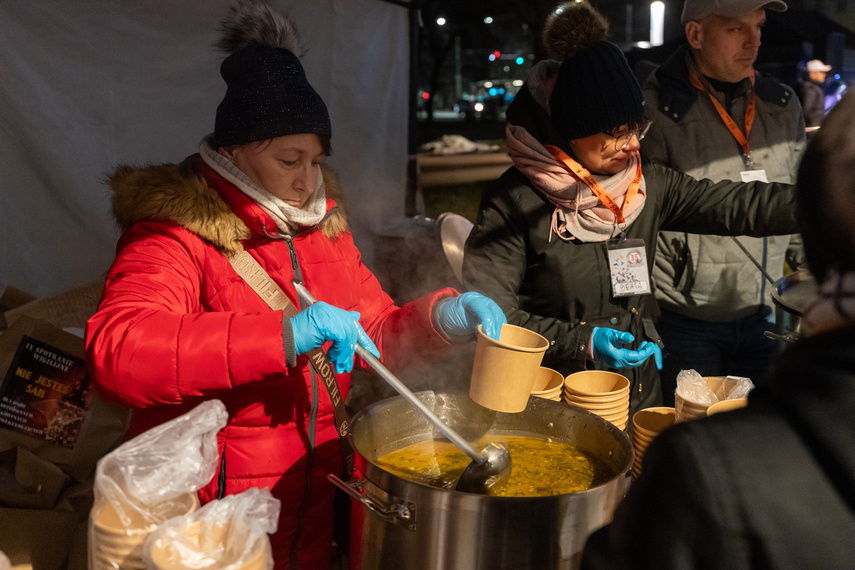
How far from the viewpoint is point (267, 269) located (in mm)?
2066

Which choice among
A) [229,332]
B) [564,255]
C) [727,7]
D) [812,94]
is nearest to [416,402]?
[229,332]

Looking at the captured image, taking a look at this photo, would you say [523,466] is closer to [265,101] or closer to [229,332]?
[229,332]

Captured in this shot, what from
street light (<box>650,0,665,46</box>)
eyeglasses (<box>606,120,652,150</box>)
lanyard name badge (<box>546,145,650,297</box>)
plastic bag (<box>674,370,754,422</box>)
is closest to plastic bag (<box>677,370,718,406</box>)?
plastic bag (<box>674,370,754,422</box>)

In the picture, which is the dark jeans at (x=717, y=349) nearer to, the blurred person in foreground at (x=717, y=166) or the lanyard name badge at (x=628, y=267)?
the blurred person in foreground at (x=717, y=166)

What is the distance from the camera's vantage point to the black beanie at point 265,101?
2.00 m

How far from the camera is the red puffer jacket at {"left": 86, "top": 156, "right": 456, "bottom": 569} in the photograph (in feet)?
5.27

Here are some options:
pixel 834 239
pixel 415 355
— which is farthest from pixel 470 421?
pixel 834 239

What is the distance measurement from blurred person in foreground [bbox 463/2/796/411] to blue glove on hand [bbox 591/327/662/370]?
0.15ft

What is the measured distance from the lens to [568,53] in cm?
265

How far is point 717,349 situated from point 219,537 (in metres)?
2.80

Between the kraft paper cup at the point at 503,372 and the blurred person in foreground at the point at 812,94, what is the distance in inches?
233

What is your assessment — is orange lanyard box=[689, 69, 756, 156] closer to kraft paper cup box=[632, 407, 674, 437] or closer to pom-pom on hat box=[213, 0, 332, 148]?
kraft paper cup box=[632, 407, 674, 437]

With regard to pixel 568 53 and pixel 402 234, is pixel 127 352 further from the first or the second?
pixel 402 234

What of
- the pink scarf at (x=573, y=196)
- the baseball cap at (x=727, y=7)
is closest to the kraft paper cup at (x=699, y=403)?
the pink scarf at (x=573, y=196)
